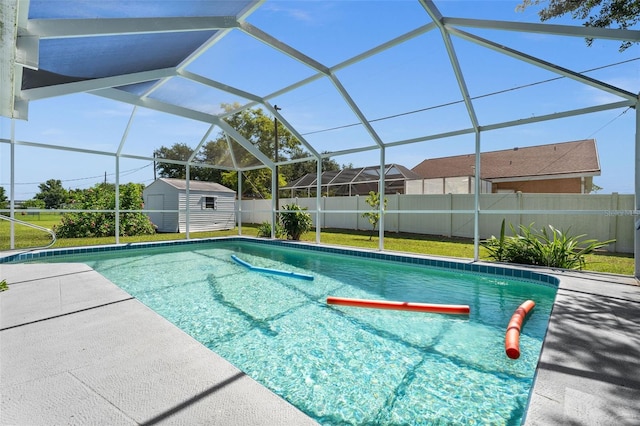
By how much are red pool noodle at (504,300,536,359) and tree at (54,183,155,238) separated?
1325 centimetres

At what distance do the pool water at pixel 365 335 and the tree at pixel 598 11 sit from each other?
496 cm

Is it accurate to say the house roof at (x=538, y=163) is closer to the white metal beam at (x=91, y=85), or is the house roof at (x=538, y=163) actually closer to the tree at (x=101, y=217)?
the white metal beam at (x=91, y=85)

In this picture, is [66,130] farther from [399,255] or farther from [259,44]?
[399,255]

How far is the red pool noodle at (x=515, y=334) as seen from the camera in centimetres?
286

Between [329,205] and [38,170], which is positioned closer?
[38,170]

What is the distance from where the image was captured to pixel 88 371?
189 cm

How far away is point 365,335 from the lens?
11.1 feet

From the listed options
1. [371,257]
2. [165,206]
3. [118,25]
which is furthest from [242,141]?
[165,206]

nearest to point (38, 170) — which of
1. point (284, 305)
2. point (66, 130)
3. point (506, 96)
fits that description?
point (66, 130)

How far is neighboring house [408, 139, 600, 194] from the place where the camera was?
529 inches

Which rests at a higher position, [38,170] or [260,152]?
[260,152]

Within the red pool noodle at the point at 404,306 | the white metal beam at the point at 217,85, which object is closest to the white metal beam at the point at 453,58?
the red pool noodle at the point at 404,306

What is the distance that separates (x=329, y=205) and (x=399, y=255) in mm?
9096

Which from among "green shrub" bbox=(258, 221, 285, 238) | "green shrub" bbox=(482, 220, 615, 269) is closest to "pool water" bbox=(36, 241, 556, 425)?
"green shrub" bbox=(482, 220, 615, 269)
